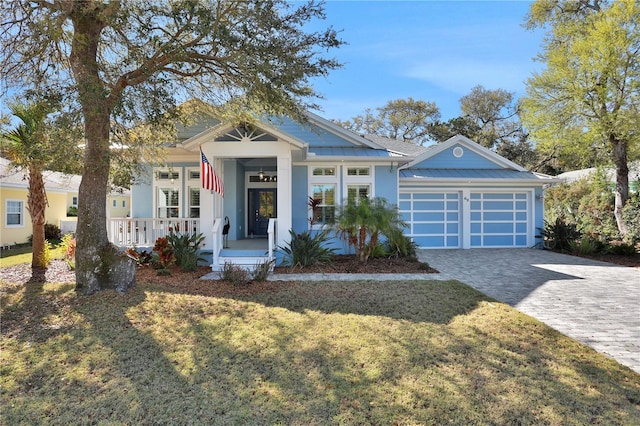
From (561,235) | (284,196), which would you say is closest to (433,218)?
(561,235)

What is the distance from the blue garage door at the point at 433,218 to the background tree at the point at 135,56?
885 cm

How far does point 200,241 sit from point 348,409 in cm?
818

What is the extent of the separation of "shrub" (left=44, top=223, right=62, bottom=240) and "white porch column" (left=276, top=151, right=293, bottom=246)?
15.7 metres

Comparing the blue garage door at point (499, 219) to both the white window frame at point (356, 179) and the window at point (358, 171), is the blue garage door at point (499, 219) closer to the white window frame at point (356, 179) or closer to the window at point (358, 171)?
the white window frame at point (356, 179)

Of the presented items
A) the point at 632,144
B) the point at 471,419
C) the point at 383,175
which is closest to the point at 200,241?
the point at 383,175

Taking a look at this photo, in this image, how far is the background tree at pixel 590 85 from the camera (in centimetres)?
1315

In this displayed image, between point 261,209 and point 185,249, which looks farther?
point 261,209

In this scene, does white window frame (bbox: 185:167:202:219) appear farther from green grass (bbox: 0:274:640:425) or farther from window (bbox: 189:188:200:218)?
green grass (bbox: 0:274:640:425)

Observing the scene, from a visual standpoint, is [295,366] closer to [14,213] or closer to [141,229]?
[141,229]

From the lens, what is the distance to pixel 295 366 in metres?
3.99

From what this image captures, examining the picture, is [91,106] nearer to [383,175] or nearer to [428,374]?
[428,374]

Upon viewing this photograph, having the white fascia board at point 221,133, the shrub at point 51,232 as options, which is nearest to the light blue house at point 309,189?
the white fascia board at point 221,133

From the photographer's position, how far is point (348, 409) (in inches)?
125

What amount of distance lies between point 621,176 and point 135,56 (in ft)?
60.5
